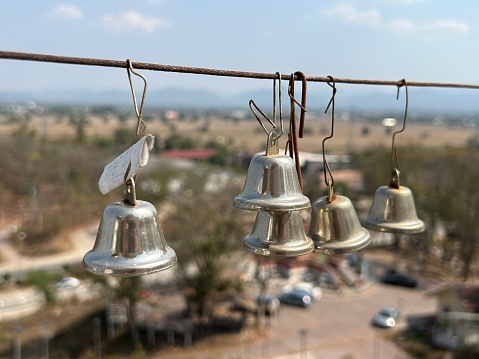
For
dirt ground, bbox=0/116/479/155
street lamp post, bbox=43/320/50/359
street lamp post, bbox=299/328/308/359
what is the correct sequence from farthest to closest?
1. dirt ground, bbox=0/116/479/155
2. street lamp post, bbox=43/320/50/359
3. street lamp post, bbox=299/328/308/359

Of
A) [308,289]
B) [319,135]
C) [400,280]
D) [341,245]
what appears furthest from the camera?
[319,135]

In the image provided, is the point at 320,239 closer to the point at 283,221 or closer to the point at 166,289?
the point at 283,221

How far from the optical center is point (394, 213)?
3.19m

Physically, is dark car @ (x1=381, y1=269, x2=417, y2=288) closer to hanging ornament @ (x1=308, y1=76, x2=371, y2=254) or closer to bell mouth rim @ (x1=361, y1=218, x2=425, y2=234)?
bell mouth rim @ (x1=361, y1=218, x2=425, y2=234)

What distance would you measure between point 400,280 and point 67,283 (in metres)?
14.0

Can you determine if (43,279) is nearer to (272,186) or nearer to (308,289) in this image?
(308,289)

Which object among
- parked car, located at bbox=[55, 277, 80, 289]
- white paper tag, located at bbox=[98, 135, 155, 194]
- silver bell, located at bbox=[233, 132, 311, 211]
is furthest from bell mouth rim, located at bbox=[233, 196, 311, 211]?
parked car, located at bbox=[55, 277, 80, 289]

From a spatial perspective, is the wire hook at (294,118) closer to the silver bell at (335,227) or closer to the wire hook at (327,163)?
the wire hook at (327,163)

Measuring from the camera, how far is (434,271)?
75.7 feet

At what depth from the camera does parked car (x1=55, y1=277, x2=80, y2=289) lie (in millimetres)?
20625

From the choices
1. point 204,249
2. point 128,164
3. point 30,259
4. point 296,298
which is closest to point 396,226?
point 128,164

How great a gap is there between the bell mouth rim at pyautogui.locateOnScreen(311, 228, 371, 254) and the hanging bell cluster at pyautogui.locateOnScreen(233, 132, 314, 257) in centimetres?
14

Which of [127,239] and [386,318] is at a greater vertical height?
[127,239]

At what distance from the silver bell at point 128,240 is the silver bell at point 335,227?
0.98 meters
